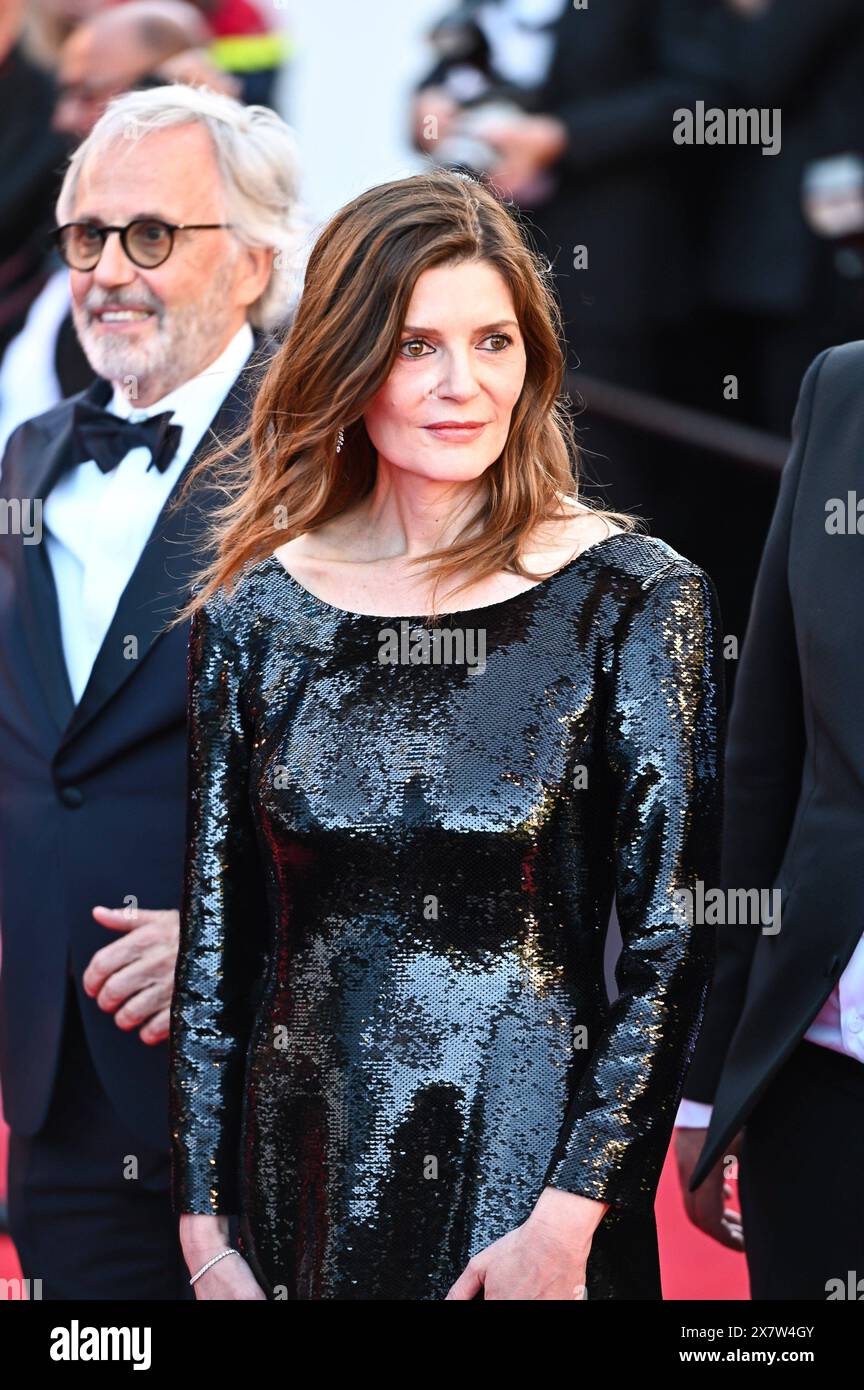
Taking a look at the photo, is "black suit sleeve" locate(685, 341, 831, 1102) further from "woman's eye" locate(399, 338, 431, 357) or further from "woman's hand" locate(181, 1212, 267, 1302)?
"woman's hand" locate(181, 1212, 267, 1302)

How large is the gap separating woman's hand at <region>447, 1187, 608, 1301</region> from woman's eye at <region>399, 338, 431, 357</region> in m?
0.80

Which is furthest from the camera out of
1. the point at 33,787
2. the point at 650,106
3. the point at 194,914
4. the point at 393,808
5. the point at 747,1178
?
the point at 650,106

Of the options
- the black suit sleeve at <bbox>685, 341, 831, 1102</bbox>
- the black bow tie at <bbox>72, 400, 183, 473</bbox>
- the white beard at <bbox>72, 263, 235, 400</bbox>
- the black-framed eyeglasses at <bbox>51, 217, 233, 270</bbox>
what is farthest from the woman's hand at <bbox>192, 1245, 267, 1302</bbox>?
the black-framed eyeglasses at <bbox>51, 217, 233, 270</bbox>

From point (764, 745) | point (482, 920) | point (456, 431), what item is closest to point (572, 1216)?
point (482, 920)

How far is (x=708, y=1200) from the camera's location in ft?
7.47

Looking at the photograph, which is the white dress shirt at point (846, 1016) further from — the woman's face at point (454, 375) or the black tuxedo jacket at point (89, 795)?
the black tuxedo jacket at point (89, 795)

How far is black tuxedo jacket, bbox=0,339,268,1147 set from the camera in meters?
2.46

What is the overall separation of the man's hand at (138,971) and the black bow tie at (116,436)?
59 cm

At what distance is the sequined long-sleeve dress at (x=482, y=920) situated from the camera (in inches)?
71.4

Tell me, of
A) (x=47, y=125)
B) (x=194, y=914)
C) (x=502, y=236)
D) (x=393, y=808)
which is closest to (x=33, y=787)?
(x=194, y=914)

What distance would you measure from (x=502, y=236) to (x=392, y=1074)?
823mm
